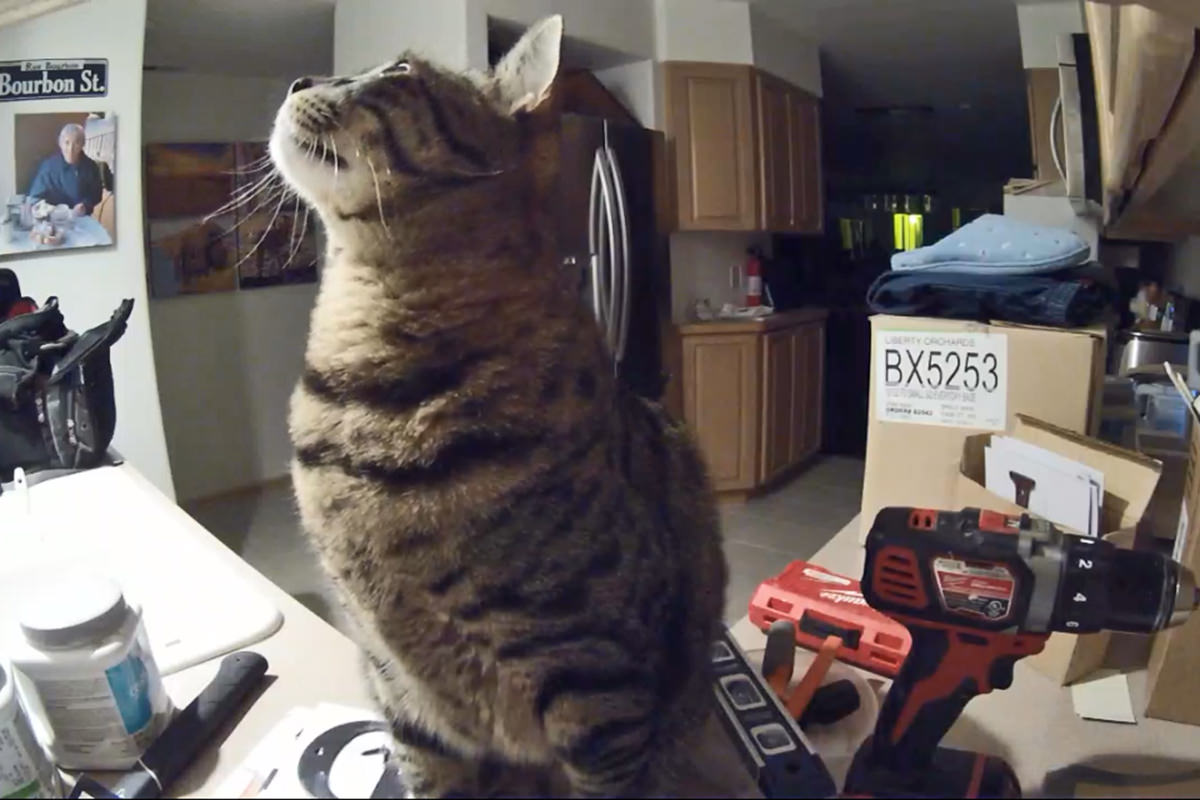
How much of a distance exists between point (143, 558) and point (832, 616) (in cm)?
55

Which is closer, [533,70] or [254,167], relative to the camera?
[533,70]

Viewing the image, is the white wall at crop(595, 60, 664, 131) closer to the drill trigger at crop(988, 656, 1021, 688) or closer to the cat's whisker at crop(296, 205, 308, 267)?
the cat's whisker at crop(296, 205, 308, 267)

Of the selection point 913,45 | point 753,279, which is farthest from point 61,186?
point 913,45

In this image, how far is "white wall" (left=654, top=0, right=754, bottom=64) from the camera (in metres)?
0.89

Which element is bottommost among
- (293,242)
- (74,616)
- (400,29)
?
(74,616)

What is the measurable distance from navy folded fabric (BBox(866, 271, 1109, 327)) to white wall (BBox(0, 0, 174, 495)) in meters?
0.64

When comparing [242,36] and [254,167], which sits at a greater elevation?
[242,36]

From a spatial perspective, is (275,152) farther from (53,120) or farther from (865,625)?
(865,625)

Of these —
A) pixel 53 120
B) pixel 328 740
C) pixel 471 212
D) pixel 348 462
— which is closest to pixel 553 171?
pixel 471 212

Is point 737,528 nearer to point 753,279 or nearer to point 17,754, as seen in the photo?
point 753,279

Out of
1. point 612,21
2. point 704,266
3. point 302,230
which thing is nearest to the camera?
point 302,230

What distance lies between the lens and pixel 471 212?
1.25 ft

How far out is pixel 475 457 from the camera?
361 millimetres

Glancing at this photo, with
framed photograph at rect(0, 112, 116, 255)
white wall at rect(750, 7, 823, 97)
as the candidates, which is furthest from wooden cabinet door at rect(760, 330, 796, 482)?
framed photograph at rect(0, 112, 116, 255)
